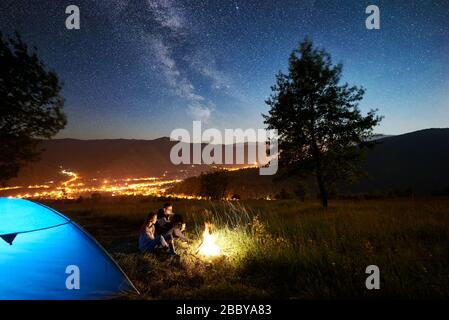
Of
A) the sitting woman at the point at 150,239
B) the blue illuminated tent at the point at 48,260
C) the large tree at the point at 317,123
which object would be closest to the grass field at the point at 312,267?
the sitting woman at the point at 150,239

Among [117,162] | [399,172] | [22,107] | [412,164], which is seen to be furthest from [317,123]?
[117,162]

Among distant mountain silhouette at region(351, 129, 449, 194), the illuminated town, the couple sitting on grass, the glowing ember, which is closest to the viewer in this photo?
the glowing ember

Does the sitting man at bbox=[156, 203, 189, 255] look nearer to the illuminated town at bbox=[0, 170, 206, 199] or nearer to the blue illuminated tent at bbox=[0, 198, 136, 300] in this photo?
the blue illuminated tent at bbox=[0, 198, 136, 300]

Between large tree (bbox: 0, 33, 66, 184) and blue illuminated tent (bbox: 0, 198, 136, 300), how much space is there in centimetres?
1601

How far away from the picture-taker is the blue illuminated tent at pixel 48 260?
4.83m

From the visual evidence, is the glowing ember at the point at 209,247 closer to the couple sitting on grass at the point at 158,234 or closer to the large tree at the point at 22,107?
the couple sitting on grass at the point at 158,234

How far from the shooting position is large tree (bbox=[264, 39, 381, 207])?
52.0 ft

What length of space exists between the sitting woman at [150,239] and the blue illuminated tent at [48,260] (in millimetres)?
2658

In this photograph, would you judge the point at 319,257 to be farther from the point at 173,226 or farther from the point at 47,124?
the point at 47,124

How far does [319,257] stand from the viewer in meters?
6.14

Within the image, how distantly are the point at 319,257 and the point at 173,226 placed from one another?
467 centimetres

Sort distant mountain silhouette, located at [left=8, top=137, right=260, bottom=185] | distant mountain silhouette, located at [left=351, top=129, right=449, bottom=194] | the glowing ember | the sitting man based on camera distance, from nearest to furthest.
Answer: the glowing ember, the sitting man, distant mountain silhouette, located at [left=351, top=129, right=449, bottom=194], distant mountain silhouette, located at [left=8, top=137, right=260, bottom=185]

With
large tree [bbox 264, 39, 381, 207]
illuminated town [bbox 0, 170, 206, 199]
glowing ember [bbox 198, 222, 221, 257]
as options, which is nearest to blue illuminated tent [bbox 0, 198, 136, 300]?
glowing ember [bbox 198, 222, 221, 257]
